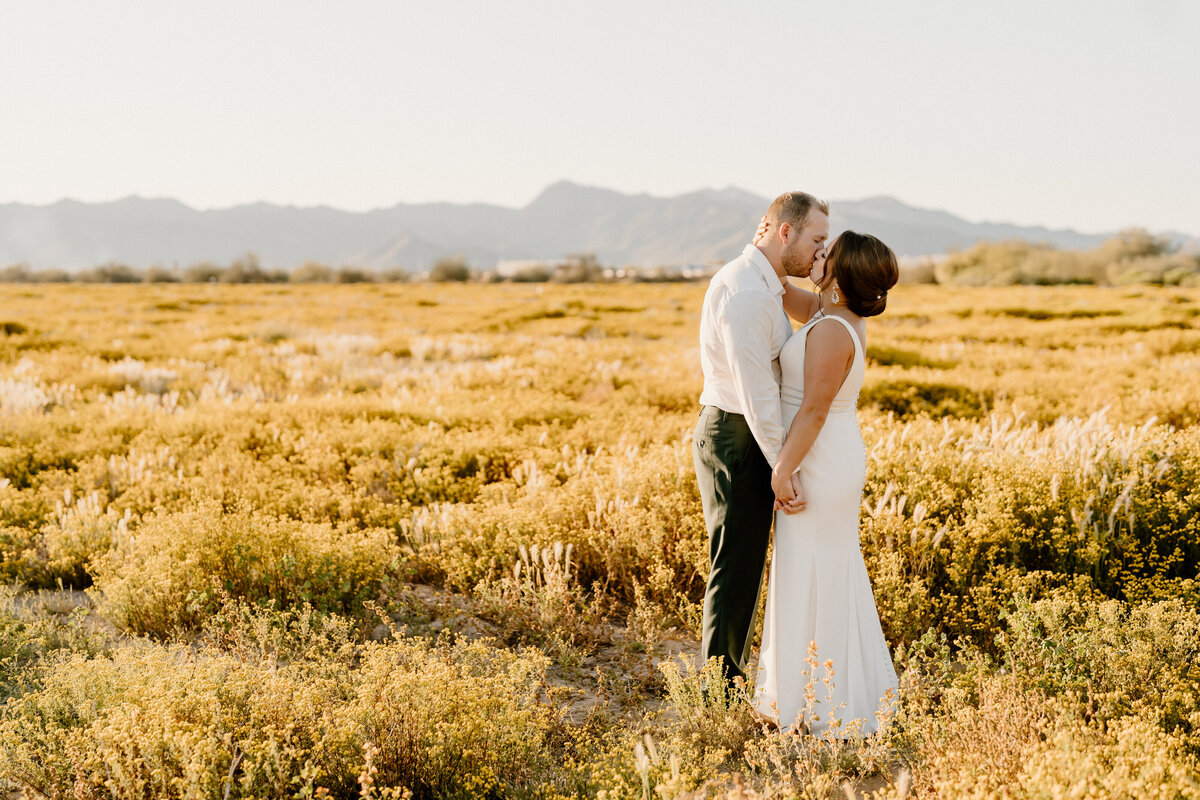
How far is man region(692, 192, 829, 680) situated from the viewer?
328cm

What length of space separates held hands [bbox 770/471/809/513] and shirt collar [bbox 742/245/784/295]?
0.86m

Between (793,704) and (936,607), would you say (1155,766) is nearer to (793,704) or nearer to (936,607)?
(793,704)

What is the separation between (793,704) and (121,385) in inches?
501

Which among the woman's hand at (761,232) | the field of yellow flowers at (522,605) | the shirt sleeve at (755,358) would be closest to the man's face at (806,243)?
the woman's hand at (761,232)

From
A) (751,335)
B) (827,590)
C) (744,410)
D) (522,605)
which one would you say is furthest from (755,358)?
(522,605)

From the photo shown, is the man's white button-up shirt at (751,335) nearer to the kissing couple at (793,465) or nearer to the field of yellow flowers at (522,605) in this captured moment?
the kissing couple at (793,465)

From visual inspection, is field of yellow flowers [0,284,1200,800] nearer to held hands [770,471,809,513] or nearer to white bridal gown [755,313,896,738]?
white bridal gown [755,313,896,738]

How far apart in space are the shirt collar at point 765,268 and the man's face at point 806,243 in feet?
0.30

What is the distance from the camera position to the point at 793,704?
Answer: 3541 mm

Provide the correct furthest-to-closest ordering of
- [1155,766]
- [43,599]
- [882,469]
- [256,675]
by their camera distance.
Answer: [882,469] < [43,599] < [256,675] < [1155,766]

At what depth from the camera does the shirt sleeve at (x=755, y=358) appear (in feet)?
10.7

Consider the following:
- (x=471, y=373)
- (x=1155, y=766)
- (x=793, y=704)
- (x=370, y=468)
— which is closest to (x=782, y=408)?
(x=793, y=704)

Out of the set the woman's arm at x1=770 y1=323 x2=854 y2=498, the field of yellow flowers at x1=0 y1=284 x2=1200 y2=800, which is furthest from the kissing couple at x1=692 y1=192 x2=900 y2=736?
the field of yellow flowers at x1=0 y1=284 x2=1200 y2=800

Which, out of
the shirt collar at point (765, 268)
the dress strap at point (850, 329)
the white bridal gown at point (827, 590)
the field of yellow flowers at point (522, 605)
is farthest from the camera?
the white bridal gown at point (827, 590)
